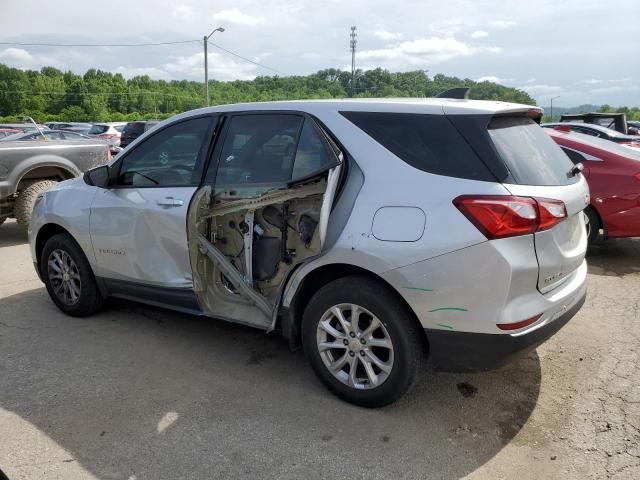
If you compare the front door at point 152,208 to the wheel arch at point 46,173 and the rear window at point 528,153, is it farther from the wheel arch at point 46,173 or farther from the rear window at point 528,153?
the wheel arch at point 46,173

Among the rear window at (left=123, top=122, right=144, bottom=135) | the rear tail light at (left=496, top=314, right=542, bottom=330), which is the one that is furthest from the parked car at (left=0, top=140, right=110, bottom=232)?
the rear window at (left=123, top=122, right=144, bottom=135)

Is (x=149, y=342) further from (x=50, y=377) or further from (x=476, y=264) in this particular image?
(x=476, y=264)

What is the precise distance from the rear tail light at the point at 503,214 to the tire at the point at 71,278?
325 centimetres

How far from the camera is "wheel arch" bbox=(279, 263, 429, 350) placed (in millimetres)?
3062

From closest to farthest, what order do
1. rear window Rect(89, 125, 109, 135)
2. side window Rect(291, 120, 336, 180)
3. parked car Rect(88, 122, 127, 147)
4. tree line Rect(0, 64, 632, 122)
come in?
side window Rect(291, 120, 336, 180)
parked car Rect(88, 122, 127, 147)
rear window Rect(89, 125, 109, 135)
tree line Rect(0, 64, 632, 122)

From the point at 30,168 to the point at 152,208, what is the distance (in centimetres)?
479

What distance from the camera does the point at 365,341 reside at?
301 cm

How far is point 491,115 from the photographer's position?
2.87 meters

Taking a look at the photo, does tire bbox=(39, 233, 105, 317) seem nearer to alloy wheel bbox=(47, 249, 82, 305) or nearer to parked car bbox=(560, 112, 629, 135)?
alloy wheel bbox=(47, 249, 82, 305)

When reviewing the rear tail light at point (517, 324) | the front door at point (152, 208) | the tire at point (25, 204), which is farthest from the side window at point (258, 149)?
the tire at point (25, 204)

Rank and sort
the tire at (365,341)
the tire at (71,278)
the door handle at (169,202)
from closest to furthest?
the tire at (365,341) → the door handle at (169,202) → the tire at (71,278)

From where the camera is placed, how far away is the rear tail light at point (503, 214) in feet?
8.54

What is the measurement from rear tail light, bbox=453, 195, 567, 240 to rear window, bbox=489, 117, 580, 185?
156 millimetres

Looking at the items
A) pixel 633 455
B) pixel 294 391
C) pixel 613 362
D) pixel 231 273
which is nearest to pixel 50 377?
pixel 231 273
